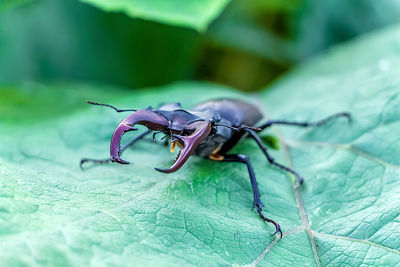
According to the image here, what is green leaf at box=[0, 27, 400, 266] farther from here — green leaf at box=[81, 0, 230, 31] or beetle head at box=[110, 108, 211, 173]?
green leaf at box=[81, 0, 230, 31]

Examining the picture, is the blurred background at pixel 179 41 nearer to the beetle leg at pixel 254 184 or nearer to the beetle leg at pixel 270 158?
the beetle leg at pixel 270 158

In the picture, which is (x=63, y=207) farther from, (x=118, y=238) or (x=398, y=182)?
(x=398, y=182)

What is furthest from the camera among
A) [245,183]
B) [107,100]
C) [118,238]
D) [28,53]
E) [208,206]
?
[28,53]

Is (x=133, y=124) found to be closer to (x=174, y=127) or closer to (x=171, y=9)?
(x=174, y=127)

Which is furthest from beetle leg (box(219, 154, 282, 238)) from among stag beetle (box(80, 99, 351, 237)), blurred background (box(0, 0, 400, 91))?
blurred background (box(0, 0, 400, 91))

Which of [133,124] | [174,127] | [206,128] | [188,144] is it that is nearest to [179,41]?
[174,127]

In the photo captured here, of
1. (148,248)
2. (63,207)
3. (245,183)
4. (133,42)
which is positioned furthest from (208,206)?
(133,42)

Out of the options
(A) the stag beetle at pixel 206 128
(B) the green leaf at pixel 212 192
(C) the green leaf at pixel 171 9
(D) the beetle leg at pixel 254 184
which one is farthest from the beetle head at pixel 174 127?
(C) the green leaf at pixel 171 9
